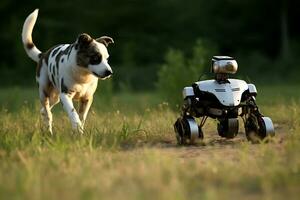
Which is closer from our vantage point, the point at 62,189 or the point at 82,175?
the point at 62,189

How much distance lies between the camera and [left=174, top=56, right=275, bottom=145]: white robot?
7.19 m

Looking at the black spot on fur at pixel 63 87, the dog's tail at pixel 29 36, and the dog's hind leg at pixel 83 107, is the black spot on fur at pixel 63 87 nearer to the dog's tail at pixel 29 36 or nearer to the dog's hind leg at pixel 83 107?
the dog's hind leg at pixel 83 107

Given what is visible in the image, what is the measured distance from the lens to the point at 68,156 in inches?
230

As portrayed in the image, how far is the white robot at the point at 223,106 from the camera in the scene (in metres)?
7.19

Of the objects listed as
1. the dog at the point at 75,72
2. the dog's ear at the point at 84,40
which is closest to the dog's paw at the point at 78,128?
the dog at the point at 75,72

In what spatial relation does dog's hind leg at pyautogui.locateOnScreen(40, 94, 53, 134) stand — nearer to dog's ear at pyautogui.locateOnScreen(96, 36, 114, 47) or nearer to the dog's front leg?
the dog's front leg

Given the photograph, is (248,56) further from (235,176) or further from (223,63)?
(235,176)

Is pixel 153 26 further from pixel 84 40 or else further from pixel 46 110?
pixel 84 40

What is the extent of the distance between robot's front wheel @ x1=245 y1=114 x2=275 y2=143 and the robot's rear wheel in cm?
15

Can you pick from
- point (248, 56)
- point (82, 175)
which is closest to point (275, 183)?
point (82, 175)

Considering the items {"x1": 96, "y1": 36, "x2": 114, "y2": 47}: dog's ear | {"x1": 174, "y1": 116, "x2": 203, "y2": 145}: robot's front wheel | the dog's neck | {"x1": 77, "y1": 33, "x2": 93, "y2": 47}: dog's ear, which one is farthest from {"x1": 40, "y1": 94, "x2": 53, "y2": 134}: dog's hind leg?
{"x1": 174, "y1": 116, "x2": 203, "y2": 145}: robot's front wheel

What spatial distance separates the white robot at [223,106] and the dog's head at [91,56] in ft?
3.90

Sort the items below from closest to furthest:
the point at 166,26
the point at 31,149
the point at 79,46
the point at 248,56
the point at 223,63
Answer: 1. the point at 31,149
2. the point at 223,63
3. the point at 79,46
4. the point at 248,56
5. the point at 166,26

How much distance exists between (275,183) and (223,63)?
2.70 m
